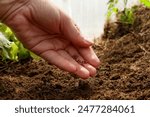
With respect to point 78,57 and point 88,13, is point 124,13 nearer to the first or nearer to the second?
point 88,13

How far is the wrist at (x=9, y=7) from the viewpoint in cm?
242

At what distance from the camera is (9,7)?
244 cm

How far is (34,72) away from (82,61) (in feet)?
1.22

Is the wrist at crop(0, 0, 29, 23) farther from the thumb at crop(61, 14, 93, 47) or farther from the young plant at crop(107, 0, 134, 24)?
the young plant at crop(107, 0, 134, 24)

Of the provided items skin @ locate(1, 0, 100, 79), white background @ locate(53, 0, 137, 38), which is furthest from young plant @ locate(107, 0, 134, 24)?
skin @ locate(1, 0, 100, 79)

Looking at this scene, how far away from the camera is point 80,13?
11.6 ft

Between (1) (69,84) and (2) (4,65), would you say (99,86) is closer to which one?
(1) (69,84)

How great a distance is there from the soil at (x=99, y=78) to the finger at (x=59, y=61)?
128mm

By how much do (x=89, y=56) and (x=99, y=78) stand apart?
0.61ft

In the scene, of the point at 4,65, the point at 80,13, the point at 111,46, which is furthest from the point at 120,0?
the point at 4,65

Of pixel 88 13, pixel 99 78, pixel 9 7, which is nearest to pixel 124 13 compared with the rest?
pixel 88 13

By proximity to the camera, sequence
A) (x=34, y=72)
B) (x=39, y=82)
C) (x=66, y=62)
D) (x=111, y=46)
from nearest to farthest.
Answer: (x=66, y=62) → (x=39, y=82) → (x=34, y=72) → (x=111, y=46)

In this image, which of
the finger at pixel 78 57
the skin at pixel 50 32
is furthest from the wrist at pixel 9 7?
the finger at pixel 78 57

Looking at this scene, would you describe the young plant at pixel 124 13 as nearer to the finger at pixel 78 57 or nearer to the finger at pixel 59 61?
the finger at pixel 78 57
